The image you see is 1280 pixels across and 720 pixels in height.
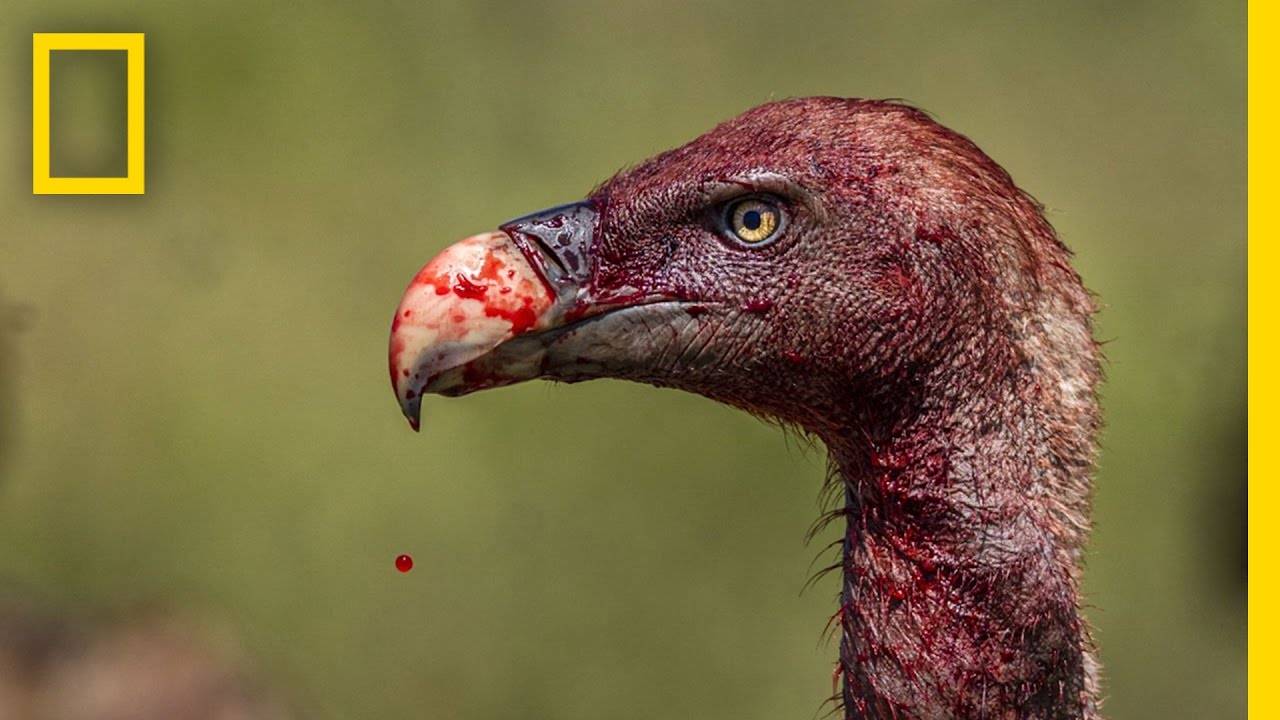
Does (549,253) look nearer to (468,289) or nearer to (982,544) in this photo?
(468,289)

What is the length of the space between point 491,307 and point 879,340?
A: 697 mm

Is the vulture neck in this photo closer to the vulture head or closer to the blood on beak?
the vulture head

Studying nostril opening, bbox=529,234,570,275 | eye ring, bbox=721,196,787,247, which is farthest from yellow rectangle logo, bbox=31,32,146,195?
eye ring, bbox=721,196,787,247

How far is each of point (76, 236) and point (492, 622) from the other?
280 centimetres

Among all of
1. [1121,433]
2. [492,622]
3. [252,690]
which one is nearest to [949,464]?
[1121,433]

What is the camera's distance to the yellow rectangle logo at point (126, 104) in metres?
7.36

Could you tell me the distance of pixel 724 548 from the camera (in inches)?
285

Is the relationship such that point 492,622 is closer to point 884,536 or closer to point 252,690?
point 252,690

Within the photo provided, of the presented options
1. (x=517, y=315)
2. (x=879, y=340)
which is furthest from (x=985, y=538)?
(x=517, y=315)

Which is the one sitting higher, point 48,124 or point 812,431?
point 48,124

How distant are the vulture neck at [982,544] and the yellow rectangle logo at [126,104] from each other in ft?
17.9

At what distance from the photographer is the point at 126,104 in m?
7.47

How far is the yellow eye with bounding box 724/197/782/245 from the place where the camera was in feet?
9.75

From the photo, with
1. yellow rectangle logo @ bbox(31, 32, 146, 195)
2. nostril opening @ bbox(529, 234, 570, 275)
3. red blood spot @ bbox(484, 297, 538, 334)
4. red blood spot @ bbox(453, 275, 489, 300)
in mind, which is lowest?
red blood spot @ bbox(484, 297, 538, 334)
